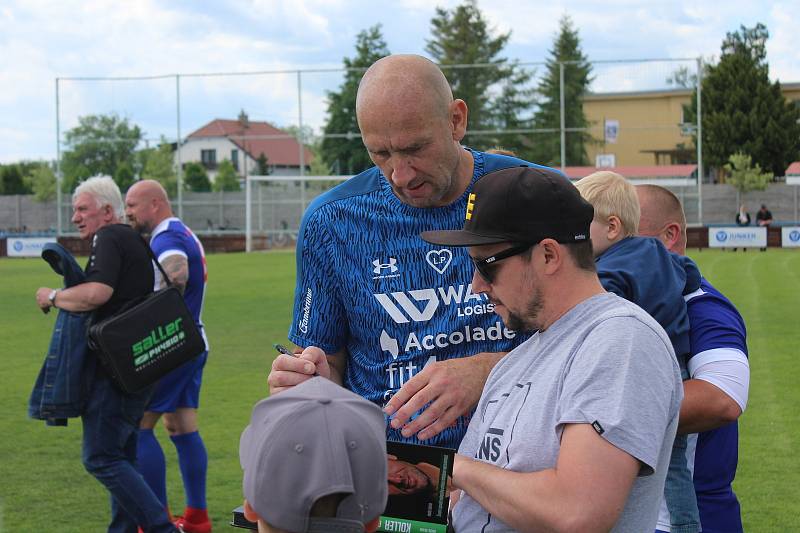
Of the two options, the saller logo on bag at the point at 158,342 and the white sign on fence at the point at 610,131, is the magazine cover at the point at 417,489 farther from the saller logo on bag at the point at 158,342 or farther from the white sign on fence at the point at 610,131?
the white sign on fence at the point at 610,131

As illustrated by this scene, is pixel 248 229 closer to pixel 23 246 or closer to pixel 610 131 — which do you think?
pixel 23 246

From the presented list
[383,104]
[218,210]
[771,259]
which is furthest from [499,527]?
[218,210]

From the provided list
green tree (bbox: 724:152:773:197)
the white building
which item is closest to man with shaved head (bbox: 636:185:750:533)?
the white building

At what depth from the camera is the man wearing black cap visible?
2.02m

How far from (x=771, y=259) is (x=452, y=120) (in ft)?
98.4

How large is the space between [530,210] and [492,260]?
153 millimetres

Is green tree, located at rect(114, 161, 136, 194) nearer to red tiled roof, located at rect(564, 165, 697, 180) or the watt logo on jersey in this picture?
red tiled roof, located at rect(564, 165, 697, 180)

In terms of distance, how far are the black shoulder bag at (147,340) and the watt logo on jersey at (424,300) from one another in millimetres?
2893

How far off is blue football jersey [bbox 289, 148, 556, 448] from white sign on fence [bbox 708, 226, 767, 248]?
36232 millimetres

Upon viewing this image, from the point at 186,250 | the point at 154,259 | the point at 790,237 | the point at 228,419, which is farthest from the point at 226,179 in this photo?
the point at 154,259

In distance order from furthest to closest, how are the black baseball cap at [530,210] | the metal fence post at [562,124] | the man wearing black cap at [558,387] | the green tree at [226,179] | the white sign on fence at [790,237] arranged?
the green tree at [226,179] < the metal fence post at [562,124] < the white sign on fence at [790,237] < the black baseball cap at [530,210] < the man wearing black cap at [558,387]

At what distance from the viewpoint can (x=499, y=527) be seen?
7.50 ft

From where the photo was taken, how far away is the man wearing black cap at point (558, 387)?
6.63 feet

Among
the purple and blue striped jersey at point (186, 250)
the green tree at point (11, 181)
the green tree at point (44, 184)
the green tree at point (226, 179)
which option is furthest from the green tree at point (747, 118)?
the purple and blue striped jersey at point (186, 250)
